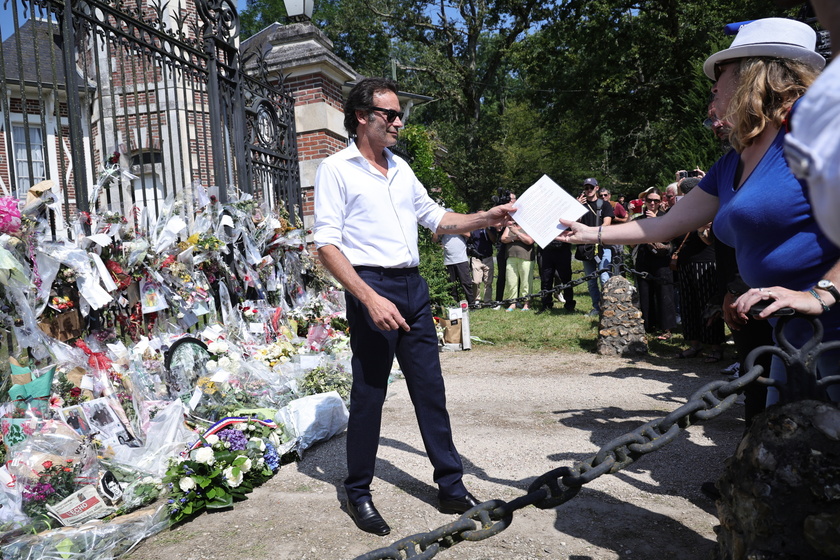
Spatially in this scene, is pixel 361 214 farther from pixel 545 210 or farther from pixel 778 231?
pixel 778 231

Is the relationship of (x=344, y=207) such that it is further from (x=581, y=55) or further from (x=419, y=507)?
(x=581, y=55)

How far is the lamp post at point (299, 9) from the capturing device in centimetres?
968

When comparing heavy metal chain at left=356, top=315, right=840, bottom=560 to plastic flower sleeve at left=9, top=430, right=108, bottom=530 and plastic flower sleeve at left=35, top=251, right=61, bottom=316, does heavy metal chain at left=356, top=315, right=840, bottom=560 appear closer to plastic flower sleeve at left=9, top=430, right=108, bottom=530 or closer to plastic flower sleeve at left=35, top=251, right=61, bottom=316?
plastic flower sleeve at left=9, top=430, right=108, bottom=530

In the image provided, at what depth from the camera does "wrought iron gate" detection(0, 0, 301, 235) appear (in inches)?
191

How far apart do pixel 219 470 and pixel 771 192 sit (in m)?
2.97

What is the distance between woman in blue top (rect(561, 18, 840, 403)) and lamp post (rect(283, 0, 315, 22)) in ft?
27.6

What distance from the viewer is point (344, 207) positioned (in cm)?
320

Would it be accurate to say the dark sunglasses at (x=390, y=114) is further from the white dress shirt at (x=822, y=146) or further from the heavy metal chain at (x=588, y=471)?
the white dress shirt at (x=822, y=146)

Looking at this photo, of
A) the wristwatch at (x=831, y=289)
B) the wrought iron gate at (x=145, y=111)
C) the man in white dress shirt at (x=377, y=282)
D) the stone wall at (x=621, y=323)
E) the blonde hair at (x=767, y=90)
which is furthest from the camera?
the stone wall at (x=621, y=323)

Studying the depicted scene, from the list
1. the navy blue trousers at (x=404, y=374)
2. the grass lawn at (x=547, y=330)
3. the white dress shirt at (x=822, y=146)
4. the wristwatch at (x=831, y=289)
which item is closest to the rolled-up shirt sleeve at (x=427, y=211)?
the navy blue trousers at (x=404, y=374)

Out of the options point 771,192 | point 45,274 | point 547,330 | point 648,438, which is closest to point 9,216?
point 45,274

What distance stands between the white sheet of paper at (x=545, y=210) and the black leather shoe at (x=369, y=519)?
1.55 m

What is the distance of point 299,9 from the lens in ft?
32.0

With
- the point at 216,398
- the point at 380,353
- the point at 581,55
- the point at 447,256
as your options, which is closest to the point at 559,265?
the point at 447,256
